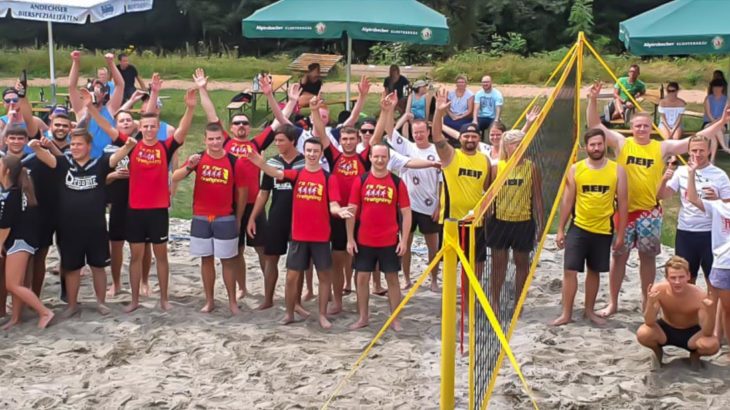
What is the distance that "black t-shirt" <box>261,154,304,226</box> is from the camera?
8039 mm

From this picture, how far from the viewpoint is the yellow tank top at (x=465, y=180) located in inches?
318

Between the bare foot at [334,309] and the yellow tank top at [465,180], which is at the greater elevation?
the yellow tank top at [465,180]

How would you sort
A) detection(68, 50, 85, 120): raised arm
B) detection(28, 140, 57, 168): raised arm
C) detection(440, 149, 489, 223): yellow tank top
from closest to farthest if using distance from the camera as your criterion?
detection(28, 140, 57, 168): raised arm → detection(440, 149, 489, 223): yellow tank top → detection(68, 50, 85, 120): raised arm

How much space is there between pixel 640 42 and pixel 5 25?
3548 centimetres

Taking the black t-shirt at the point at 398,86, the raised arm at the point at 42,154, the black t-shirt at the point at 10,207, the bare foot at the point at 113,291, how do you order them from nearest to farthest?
1. the black t-shirt at the point at 10,207
2. the raised arm at the point at 42,154
3. the bare foot at the point at 113,291
4. the black t-shirt at the point at 398,86

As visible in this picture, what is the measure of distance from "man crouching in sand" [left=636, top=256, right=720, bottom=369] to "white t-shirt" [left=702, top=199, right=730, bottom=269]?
0.89ft

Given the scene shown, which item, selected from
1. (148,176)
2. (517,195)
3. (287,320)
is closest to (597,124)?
(517,195)

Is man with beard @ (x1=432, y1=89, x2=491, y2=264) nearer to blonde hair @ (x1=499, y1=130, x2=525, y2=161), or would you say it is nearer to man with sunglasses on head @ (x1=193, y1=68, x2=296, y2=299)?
blonde hair @ (x1=499, y1=130, x2=525, y2=161)

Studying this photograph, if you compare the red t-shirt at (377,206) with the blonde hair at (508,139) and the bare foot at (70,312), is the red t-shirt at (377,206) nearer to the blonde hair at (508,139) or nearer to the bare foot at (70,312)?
the blonde hair at (508,139)

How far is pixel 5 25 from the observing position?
42844 mm

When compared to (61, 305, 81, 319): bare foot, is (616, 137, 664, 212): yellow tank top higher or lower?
higher

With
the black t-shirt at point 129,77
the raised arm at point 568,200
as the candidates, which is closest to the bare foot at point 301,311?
the raised arm at point 568,200

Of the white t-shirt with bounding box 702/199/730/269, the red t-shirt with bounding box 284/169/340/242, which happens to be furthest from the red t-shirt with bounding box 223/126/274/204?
the white t-shirt with bounding box 702/199/730/269

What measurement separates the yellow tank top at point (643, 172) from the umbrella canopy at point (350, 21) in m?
6.60
